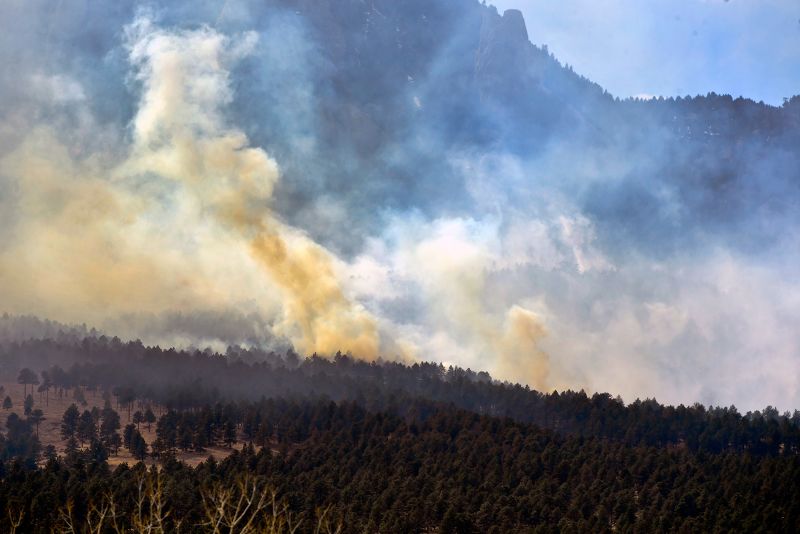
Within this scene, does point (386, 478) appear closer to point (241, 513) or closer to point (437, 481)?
point (437, 481)

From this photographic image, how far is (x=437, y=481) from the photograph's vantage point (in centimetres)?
15050

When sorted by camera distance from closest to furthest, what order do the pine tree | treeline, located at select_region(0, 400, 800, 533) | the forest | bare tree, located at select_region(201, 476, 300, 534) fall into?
bare tree, located at select_region(201, 476, 300, 534), the forest, treeline, located at select_region(0, 400, 800, 533), the pine tree

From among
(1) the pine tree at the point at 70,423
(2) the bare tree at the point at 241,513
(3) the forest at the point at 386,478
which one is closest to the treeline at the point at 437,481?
(3) the forest at the point at 386,478

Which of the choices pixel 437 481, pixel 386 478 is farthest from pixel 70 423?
pixel 437 481

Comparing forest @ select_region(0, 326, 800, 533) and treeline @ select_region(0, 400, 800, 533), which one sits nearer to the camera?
forest @ select_region(0, 326, 800, 533)

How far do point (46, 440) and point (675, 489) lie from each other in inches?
4909

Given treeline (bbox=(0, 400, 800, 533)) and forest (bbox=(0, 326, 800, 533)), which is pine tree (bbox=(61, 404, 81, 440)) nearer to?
forest (bbox=(0, 326, 800, 533))

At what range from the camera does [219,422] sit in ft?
638

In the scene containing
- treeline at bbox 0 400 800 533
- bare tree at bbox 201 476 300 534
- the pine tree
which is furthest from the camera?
the pine tree

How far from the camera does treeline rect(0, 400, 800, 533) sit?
128 meters

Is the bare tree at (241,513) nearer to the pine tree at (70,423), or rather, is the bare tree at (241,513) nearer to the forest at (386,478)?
the forest at (386,478)

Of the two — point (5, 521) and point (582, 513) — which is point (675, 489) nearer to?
point (582, 513)

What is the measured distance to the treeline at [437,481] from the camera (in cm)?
12794

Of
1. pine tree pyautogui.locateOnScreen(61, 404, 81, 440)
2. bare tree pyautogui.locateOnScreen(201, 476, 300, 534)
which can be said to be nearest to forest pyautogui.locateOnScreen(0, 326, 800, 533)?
pine tree pyautogui.locateOnScreen(61, 404, 81, 440)
